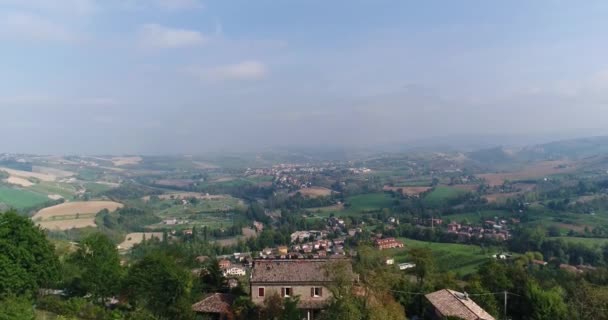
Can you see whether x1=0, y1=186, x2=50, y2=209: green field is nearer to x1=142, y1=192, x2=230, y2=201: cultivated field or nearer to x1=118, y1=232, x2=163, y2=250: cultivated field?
x1=142, y1=192, x2=230, y2=201: cultivated field

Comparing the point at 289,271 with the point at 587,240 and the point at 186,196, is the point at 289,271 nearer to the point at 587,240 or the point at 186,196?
the point at 587,240

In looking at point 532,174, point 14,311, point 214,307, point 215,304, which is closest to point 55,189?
point 215,304

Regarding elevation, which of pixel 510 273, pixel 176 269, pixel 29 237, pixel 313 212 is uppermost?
pixel 29 237

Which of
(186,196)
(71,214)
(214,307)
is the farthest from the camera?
(186,196)

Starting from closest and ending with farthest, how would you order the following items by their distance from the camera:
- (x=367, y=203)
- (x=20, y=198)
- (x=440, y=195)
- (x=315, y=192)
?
(x=20, y=198) → (x=367, y=203) → (x=440, y=195) → (x=315, y=192)

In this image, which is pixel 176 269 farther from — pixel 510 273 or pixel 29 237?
pixel 510 273

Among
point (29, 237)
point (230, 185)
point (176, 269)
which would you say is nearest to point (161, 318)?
point (176, 269)
